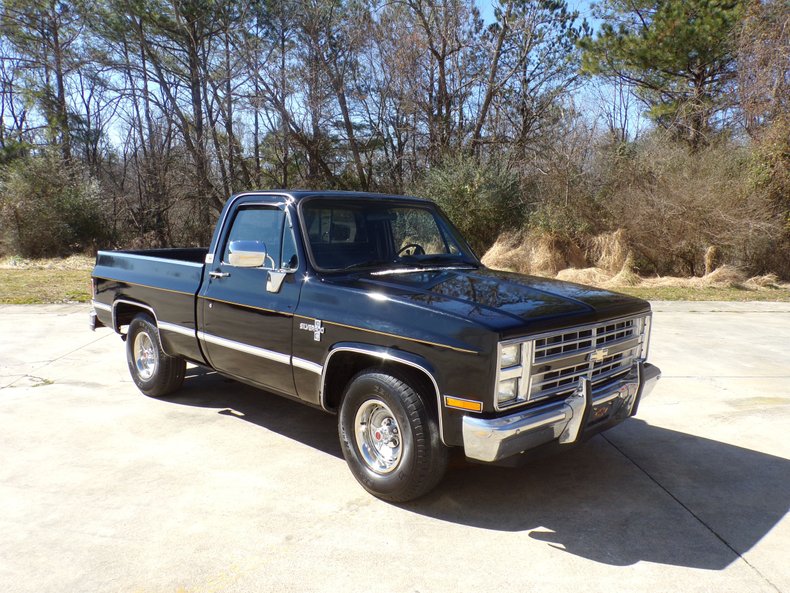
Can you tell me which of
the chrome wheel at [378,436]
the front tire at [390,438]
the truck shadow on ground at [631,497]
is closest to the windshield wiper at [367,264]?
the front tire at [390,438]

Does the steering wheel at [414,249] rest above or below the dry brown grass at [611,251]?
above

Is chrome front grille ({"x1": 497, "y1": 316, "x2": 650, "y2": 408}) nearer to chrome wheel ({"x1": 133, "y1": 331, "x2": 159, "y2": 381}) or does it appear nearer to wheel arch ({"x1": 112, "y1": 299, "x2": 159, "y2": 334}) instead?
chrome wheel ({"x1": 133, "y1": 331, "x2": 159, "y2": 381})

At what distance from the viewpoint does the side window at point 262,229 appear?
4637 millimetres

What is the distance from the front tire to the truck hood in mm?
536

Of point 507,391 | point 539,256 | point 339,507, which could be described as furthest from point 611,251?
point 339,507

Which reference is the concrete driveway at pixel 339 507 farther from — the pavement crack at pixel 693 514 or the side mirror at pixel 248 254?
the side mirror at pixel 248 254

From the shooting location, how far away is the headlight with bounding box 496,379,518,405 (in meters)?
3.32

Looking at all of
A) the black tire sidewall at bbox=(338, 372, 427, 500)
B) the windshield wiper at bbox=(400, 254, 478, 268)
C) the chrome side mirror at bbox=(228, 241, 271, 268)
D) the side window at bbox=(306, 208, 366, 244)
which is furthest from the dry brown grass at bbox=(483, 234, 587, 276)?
the black tire sidewall at bbox=(338, 372, 427, 500)

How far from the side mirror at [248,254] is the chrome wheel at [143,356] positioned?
2.19 m

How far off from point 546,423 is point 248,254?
7.44 ft

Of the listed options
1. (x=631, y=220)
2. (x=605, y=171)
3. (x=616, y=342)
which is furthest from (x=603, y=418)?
(x=605, y=171)

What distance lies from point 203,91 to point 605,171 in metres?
16.3

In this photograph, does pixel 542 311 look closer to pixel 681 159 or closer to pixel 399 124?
pixel 681 159

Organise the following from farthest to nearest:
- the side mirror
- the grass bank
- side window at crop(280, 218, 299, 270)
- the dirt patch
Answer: the dirt patch, the grass bank, side window at crop(280, 218, 299, 270), the side mirror
